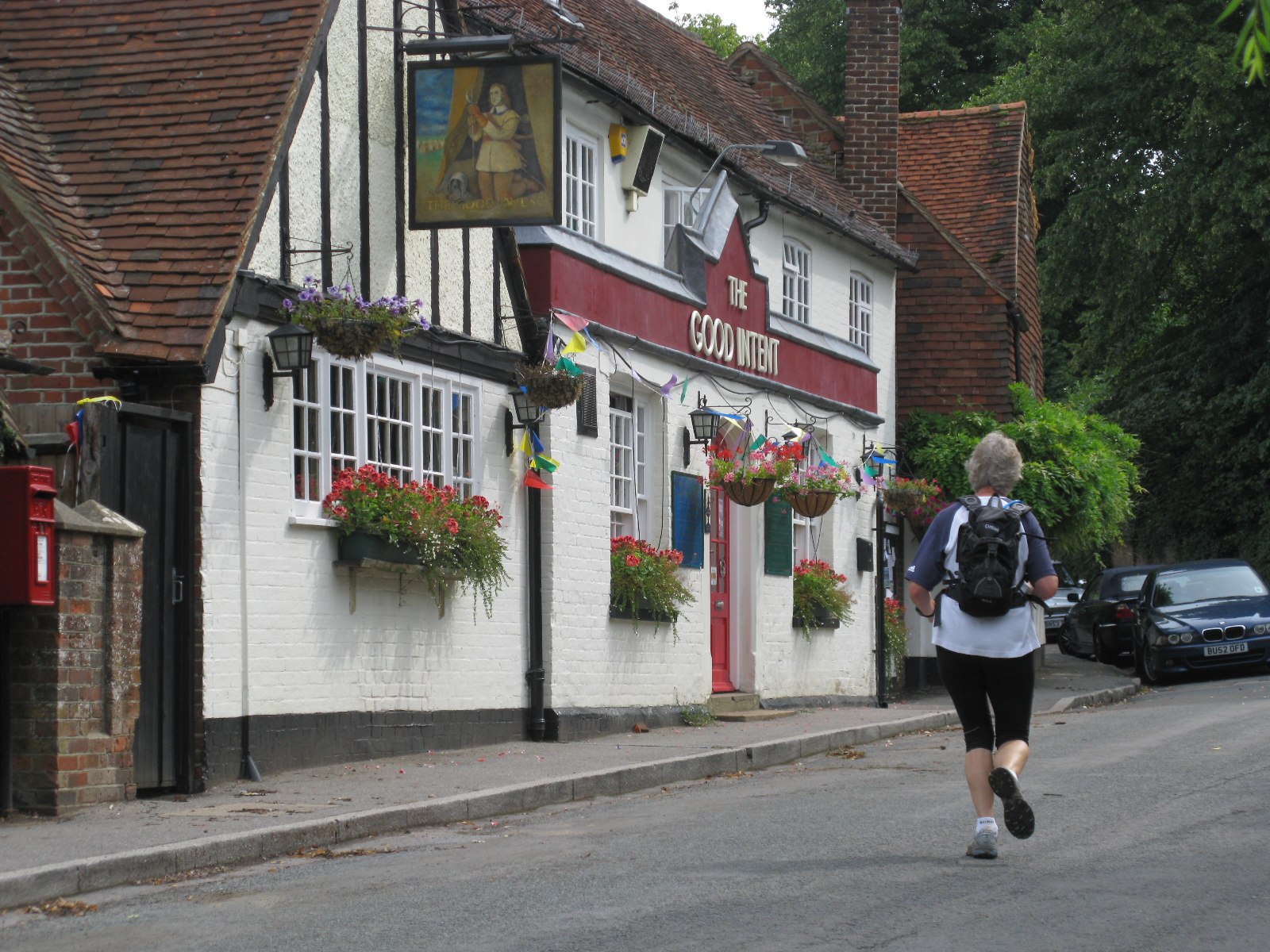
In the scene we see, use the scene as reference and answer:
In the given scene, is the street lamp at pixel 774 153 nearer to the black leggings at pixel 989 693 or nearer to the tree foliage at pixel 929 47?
the black leggings at pixel 989 693

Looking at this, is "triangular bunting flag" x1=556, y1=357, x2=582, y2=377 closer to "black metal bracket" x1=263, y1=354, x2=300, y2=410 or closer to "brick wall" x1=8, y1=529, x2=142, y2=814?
"black metal bracket" x1=263, y1=354, x2=300, y2=410

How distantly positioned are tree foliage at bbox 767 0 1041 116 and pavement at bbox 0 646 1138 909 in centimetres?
2669

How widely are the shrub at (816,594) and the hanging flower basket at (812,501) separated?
2019 millimetres

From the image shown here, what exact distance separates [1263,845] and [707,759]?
525 centimetres

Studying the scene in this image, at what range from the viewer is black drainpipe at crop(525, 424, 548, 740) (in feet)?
45.7

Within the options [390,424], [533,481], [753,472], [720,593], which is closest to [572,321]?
[533,481]

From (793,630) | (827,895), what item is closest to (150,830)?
(827,895)

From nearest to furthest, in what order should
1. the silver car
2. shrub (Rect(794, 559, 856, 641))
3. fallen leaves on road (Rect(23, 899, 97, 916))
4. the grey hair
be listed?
fallen leaves on road (Rect(23, 899, 97, 916))
the grey hair
shrub (Rect(794, 559, 856, 641))
the silver car

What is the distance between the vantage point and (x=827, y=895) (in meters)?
6.50

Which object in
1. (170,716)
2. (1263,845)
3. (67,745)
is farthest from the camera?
(170,716)

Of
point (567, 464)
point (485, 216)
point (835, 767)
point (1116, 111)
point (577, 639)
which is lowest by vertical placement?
point (835, 767)

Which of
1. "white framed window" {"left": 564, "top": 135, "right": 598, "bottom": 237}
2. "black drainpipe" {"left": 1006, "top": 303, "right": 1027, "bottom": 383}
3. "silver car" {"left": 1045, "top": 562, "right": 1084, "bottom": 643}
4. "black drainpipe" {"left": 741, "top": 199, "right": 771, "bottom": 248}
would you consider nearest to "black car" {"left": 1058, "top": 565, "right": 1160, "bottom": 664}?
"black drainpipe" {"left": 1006, "top": 303, "right": 1027, "bottom": 383}

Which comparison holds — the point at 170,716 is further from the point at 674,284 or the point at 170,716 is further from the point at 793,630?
the point at 793,630

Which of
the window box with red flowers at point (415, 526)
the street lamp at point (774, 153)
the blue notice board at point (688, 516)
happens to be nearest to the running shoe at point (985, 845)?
the window box with red flowers at point (415, 526)
